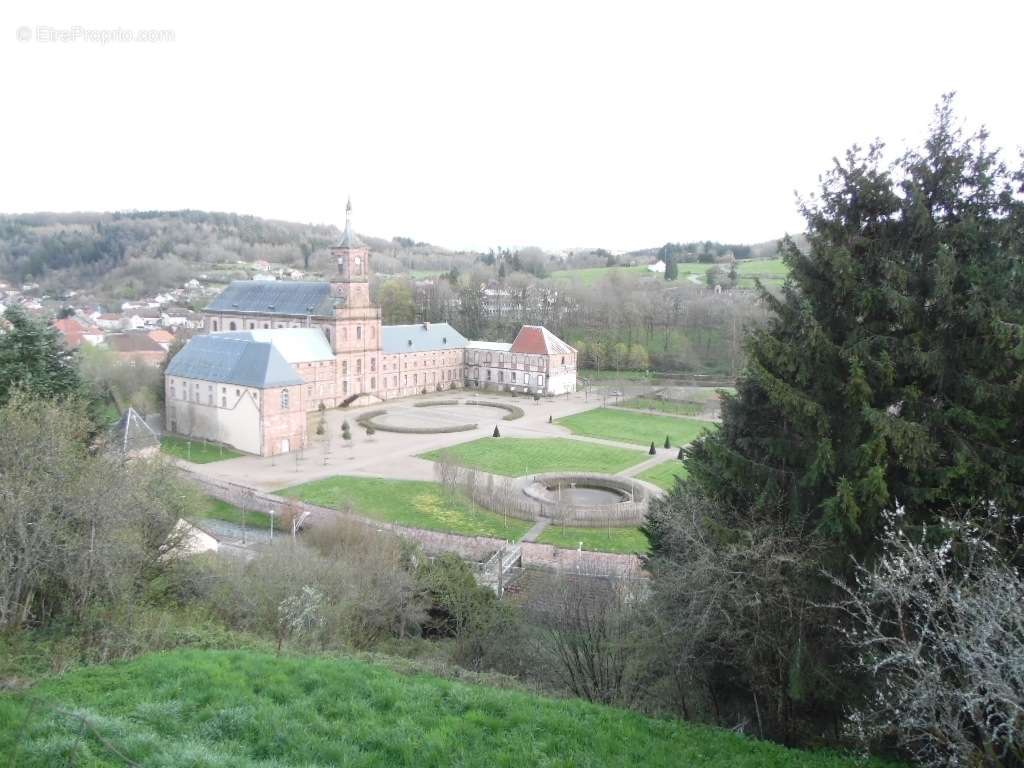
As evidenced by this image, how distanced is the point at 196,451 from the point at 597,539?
22765 millimetres

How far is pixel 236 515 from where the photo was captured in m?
26.4

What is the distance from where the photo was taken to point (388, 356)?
51.8 m

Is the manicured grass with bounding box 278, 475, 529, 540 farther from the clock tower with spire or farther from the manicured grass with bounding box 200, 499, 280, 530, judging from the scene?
the clock tower with spire

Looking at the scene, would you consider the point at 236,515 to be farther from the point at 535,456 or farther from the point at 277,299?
the point at 277,299

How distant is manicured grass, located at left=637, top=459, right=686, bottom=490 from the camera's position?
30.8 meters

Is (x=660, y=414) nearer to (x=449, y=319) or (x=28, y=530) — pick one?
(x=449, y=319)

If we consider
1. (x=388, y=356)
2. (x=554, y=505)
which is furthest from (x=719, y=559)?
(x=388, y=356)

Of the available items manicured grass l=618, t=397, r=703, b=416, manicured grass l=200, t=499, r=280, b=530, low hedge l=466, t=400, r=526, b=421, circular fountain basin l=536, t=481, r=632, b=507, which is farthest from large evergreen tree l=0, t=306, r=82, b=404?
manicured grass l=618, t=397, r=703, b=416

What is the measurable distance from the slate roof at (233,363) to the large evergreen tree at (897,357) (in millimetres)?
30701

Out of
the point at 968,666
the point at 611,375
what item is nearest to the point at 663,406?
the point at 611,375

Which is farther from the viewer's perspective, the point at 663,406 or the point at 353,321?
the point at 663,406

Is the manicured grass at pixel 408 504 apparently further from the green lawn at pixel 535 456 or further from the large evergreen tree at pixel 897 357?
the large evergreen tree at pixel 897 357

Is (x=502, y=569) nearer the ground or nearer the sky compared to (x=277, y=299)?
nearer the ground

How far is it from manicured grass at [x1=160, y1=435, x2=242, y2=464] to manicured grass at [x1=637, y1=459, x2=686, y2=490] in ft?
66.3
